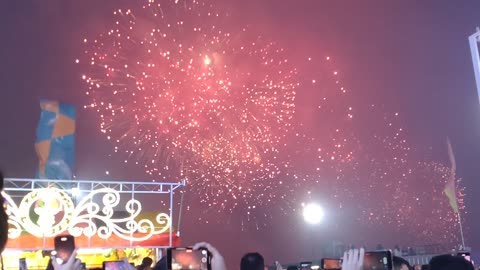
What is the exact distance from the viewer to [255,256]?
17.2 feet

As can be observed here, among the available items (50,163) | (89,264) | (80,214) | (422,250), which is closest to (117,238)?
(80,214)

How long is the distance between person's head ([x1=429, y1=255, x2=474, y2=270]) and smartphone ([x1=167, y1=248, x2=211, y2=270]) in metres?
2.06

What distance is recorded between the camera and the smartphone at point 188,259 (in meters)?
4.90

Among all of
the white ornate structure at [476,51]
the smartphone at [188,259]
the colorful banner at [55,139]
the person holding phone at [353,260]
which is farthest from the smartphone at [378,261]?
the colorful banner at [55,139]

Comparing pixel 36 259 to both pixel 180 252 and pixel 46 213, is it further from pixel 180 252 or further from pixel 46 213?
pixel 180 252

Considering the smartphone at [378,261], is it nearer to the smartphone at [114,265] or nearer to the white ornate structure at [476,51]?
the smartphone at [114,265]

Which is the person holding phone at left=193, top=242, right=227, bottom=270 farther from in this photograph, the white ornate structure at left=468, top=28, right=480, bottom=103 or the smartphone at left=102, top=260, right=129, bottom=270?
the white ornate structure at left=468, top=28, right=480, bottom=103

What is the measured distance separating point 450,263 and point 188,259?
2309mm

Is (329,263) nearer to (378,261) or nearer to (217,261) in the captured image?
(378,261)

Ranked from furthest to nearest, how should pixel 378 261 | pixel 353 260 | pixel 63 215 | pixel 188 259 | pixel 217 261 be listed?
pixel 63 215, pixel 188 259, pixel 378 261, pixel 217 261, pixel 353 260

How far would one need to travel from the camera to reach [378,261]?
4.70 meters

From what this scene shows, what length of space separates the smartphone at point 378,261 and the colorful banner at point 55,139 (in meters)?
14.1

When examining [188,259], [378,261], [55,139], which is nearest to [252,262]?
[188,259]

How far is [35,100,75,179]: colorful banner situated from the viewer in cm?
1702
